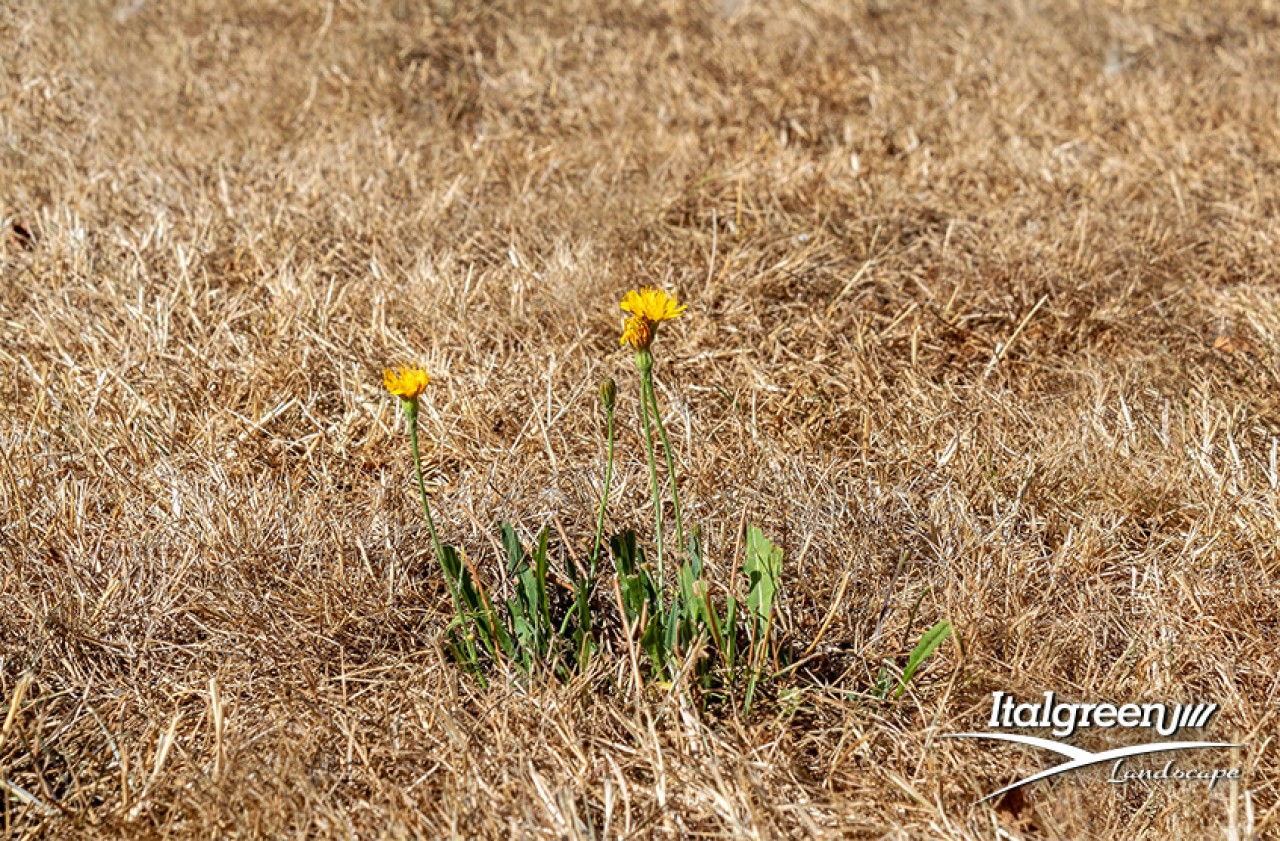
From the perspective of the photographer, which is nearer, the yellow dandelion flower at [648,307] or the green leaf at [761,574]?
the yellow dandelion flower at [648,307]

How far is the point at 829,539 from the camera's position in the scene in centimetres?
198

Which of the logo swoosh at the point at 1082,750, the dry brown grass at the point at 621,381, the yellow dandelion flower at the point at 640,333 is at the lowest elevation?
the logo swoosh at the point at 1082,750

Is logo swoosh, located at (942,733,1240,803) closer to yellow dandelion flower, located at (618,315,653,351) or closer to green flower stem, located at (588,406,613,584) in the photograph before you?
green flower stem, located at (588,406,613,584)

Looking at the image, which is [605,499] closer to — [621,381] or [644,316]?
[644,316]

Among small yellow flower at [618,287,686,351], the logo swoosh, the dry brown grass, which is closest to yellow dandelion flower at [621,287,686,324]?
small yellow flower at [618,287,686,351]

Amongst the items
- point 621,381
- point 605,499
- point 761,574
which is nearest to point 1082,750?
point 761,574

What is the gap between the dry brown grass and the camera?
162 cm

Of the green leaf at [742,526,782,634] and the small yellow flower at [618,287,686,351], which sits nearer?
the small yellow flower at [618,287,686,351]

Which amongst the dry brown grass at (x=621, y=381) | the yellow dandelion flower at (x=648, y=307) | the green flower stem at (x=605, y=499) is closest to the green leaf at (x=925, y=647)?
the dry brown grass at (x=621, y=381)

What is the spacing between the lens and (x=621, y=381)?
2.50 m

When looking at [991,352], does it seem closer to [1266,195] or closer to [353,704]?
[1266,195]

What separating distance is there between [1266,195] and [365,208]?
7.90ft

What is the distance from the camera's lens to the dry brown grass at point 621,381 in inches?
63.6

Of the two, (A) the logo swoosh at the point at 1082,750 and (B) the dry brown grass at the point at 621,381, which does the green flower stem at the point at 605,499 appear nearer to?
(B) the dry brown grass at the point at 621,381
